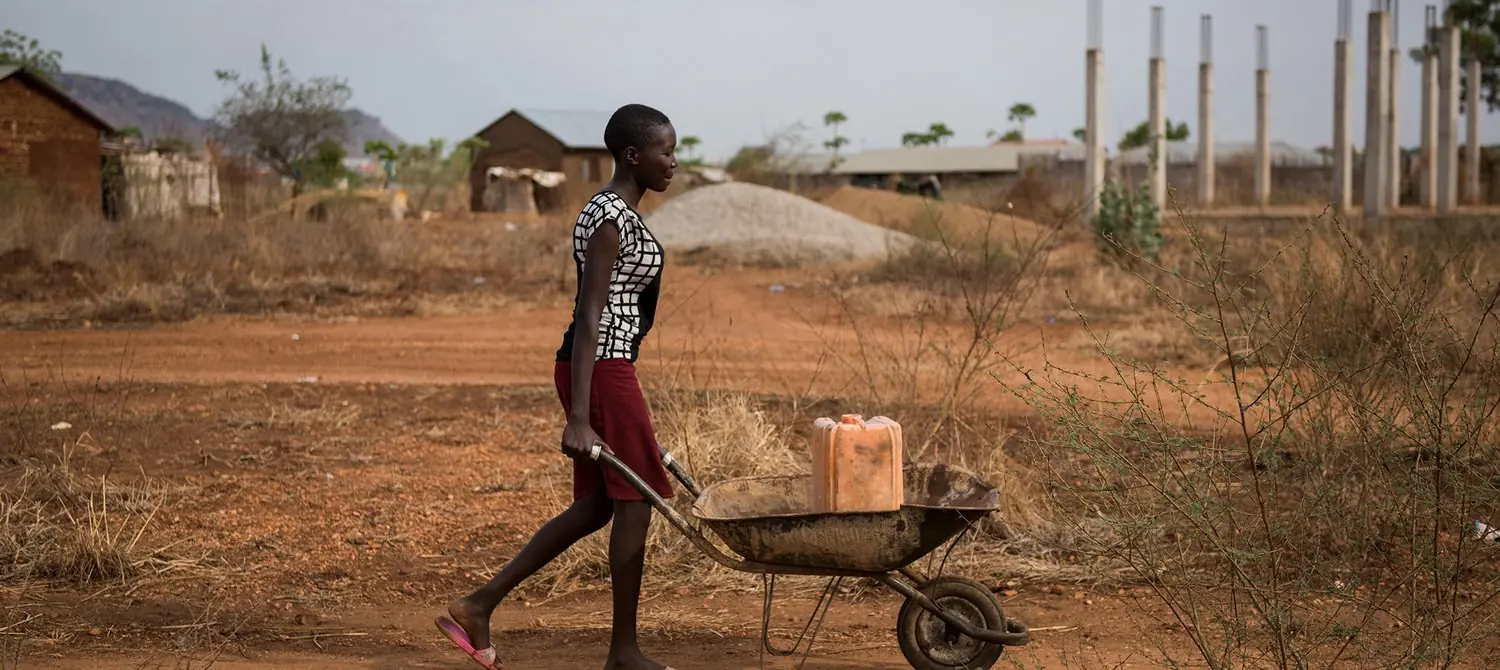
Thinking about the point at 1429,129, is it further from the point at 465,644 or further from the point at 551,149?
the point at 465,644

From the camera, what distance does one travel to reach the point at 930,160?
59.8 m

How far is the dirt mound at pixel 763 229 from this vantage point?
725 inches

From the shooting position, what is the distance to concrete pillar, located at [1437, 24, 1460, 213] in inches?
1081

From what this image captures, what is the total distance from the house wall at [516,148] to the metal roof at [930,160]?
1568cm

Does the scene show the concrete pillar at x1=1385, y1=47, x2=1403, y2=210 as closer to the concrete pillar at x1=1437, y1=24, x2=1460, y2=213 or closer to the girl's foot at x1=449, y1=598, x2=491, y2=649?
the concrete pillar at x1=1437, y1=24, x2=1460, y2=213

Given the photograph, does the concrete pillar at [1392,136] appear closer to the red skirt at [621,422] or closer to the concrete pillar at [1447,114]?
the concrete pillar at [1447,114]

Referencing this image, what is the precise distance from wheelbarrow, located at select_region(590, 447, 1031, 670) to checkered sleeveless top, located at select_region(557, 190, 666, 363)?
1.09ft

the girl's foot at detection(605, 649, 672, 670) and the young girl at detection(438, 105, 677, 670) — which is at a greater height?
the young girl at detection(438, 105, 677, 670)

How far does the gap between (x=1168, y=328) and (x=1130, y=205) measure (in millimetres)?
6988

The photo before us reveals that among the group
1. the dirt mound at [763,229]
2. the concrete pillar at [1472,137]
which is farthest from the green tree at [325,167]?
the concrete pillar at [1472,137]

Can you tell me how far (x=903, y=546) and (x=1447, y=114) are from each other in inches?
1145

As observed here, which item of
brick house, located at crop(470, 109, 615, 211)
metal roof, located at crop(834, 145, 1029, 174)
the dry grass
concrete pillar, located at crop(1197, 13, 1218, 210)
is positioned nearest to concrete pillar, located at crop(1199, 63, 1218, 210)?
concrete pillar, located at crop(1197, 13, 1218, 210)

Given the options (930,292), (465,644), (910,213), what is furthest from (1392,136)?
(465,644)

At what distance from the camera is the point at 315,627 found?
4590 mm
